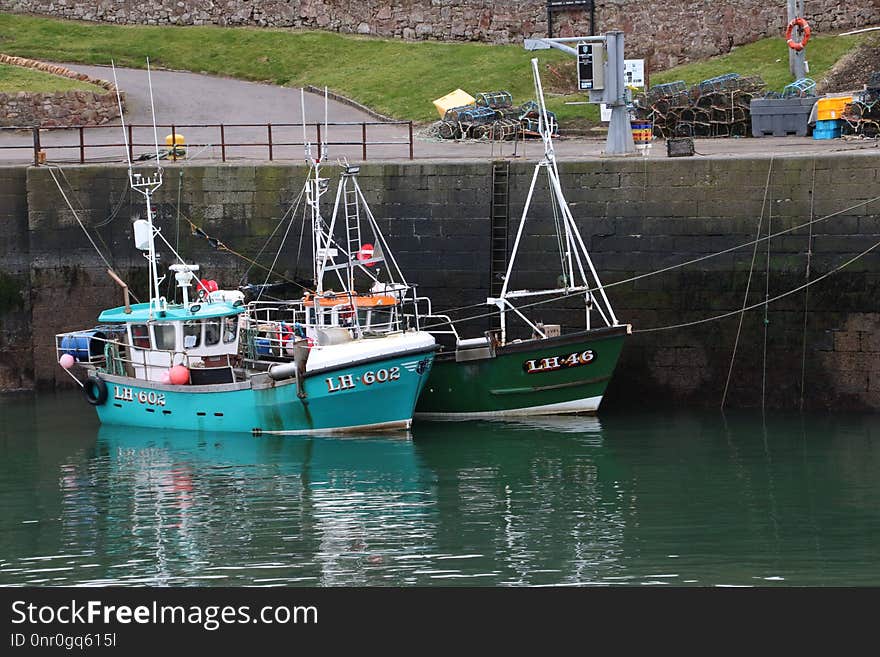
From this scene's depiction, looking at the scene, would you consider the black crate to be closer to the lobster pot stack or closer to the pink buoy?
the lobster pot stack

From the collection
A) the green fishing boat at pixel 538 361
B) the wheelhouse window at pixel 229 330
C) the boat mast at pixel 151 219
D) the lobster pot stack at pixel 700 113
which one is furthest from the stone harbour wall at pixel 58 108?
the green fishing boat at pixel 538 361

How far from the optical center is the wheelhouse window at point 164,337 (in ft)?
73.7

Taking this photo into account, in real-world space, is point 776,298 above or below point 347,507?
above

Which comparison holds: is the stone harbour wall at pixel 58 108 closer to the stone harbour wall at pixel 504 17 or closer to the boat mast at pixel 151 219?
the boat mast at pixel 151 219

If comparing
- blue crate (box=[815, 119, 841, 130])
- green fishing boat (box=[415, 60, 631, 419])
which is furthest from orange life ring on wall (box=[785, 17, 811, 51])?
green fishing boat (box=[415, 60, 631, 419])

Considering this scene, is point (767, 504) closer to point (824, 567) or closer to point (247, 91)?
point (824, 567)

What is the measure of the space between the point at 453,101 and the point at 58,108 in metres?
7.69

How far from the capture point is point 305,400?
21.5 meters

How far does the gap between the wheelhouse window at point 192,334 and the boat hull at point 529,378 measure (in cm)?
322

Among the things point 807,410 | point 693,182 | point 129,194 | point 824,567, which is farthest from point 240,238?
point 824,567

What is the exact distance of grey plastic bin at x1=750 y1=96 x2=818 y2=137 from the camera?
2703cm

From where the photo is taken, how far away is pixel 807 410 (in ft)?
73.5

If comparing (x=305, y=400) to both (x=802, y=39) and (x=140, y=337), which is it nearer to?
(x=140, y=337)

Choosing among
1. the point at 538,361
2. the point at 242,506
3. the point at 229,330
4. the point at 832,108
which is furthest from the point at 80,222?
the point at 832,108
